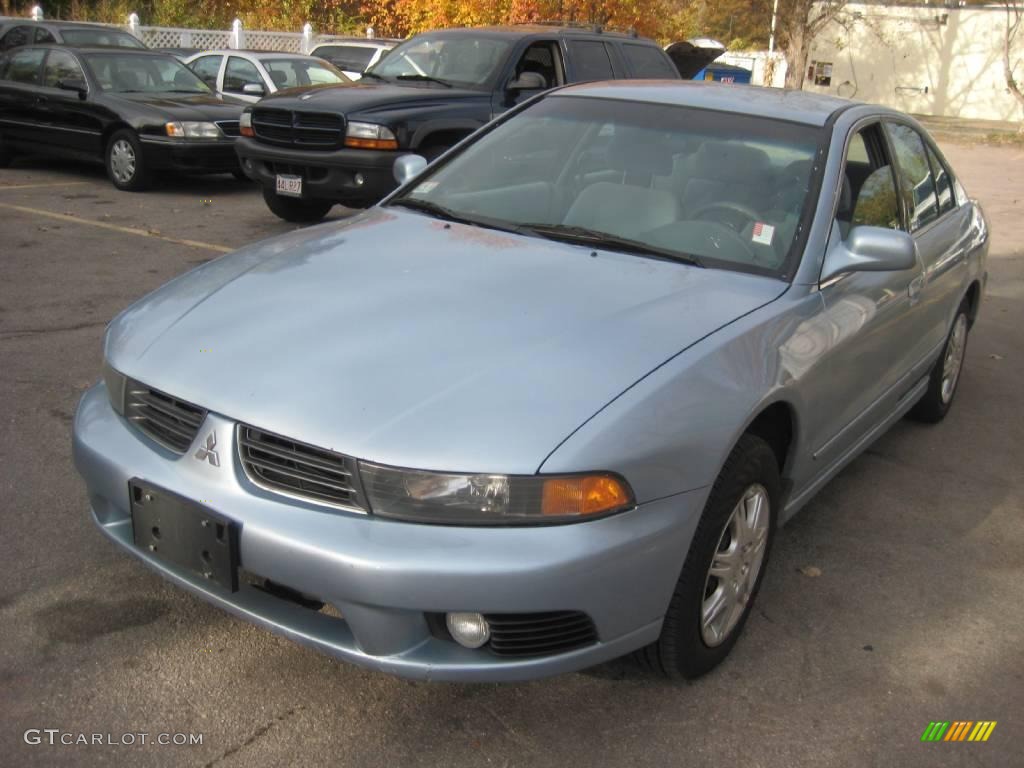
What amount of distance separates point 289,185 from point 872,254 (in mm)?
6480

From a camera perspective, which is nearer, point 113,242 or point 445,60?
point 113,242

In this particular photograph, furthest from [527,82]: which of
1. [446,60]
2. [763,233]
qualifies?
[763,233]

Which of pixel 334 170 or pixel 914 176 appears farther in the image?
pixel 334 170

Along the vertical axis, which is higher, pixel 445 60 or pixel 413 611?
pixel 445 60

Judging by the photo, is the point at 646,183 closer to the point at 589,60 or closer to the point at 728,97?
the point at 728,97

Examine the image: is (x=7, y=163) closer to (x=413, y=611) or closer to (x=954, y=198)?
(x=954, y=198)

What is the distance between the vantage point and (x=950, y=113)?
34.7 metres

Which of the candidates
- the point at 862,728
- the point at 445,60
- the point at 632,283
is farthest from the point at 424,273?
Answer: the point at 445,60

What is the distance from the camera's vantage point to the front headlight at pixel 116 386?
298 centimetres

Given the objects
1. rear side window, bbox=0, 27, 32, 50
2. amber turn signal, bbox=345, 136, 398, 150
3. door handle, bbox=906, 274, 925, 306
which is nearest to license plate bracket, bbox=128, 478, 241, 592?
door handle, bbox=906, 274, 925, 306

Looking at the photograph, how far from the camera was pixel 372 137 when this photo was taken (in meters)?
8.66

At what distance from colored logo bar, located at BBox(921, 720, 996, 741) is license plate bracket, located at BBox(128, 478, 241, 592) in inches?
75.5

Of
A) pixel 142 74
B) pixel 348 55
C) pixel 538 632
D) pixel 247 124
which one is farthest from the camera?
pixel 348 55

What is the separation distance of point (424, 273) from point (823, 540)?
1.90 meters
